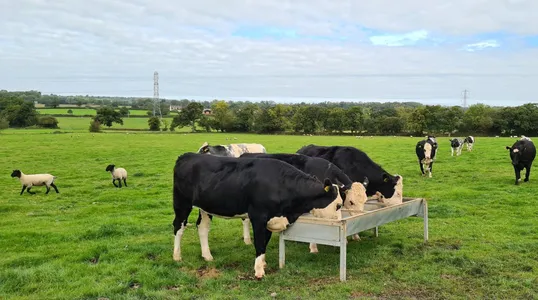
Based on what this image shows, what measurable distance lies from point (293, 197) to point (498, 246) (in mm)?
4672

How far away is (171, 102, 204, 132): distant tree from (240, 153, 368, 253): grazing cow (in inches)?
3243

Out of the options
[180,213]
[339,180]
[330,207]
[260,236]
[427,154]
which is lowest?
[260,236]

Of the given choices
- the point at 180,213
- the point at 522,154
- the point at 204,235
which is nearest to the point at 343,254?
the point at 204,235

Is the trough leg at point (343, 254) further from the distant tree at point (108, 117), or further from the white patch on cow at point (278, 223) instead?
the distant tree at point (108, 117)

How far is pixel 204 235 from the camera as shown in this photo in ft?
31.1

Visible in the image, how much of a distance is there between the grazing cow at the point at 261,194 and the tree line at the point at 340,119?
73163 mm

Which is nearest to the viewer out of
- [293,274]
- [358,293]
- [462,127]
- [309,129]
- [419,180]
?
[358,293]

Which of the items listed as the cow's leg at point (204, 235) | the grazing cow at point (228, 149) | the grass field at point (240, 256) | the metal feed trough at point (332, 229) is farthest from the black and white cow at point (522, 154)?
the cow's leg at point (204, 235)

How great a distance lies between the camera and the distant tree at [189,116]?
92.1m

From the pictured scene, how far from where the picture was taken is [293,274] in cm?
830

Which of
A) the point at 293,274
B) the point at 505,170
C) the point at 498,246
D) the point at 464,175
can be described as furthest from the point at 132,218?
the point at 505,170

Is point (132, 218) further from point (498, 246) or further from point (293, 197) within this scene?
point (498, 246)

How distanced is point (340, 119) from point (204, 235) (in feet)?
266

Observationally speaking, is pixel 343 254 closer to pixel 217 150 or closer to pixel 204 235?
pixel 204 235
